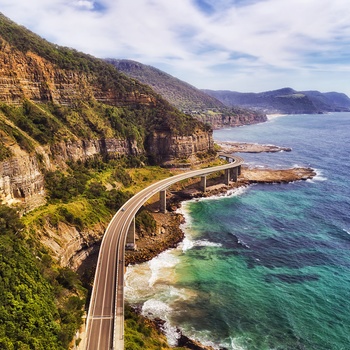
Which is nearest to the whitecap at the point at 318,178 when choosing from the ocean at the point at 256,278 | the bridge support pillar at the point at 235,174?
the ocean at the point at 256,278

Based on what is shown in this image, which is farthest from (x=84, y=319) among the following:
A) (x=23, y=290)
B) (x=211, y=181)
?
(x=211, y=181)

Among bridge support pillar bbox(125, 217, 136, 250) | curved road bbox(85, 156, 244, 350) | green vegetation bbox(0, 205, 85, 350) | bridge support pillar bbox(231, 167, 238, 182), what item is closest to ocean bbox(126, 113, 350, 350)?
curved road bbox(85, 156, 244, 350)

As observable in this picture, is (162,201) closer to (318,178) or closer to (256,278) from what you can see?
(256,278)

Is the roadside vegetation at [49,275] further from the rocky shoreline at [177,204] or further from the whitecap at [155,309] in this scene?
the rocky shoreline at [177,204]

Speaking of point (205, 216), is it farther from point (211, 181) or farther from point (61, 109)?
point (61, 109)

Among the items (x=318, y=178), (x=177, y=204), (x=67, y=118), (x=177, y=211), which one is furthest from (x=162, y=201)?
(x=318, y=178)

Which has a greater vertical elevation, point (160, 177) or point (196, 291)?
point (160, 177)

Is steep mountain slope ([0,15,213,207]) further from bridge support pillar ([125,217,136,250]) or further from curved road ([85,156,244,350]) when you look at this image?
bridge support pillar ([125,217,136,250])
